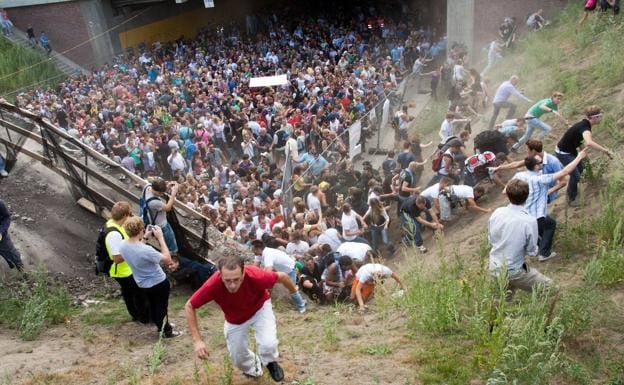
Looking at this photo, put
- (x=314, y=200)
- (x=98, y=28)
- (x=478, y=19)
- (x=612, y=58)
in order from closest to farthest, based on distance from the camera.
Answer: (x=314, y=200)
(x=612, y=58)
(x=478, y=19)
(x=98, y=28)

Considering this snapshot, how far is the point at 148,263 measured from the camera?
19.2 feet

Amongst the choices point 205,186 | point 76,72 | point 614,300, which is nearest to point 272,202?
point 205,186

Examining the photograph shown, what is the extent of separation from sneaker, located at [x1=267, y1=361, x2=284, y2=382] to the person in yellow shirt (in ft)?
6.42

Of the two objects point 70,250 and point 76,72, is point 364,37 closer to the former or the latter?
point 76,72

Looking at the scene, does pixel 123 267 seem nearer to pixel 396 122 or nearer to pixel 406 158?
pixel 406 158

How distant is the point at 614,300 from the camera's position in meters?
5.68

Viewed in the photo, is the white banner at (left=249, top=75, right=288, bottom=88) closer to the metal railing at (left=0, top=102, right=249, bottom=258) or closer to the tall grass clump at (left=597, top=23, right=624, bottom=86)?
the tall grass clump at (left=597, top=23, right=624, bottom=86)

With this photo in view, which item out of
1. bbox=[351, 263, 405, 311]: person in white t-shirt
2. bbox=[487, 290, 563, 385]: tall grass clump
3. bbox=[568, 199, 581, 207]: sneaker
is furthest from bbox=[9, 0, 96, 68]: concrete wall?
bbox=[487, 290, 563, 385]: tall grass clump

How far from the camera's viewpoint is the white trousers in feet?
16.3

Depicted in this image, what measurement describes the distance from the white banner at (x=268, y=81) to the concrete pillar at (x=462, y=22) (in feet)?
20.6

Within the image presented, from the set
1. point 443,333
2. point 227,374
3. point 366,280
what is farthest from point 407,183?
point 227,374

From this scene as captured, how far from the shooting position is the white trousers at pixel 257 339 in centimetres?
497

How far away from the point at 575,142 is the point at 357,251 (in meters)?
3.40

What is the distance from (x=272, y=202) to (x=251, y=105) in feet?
24.7
